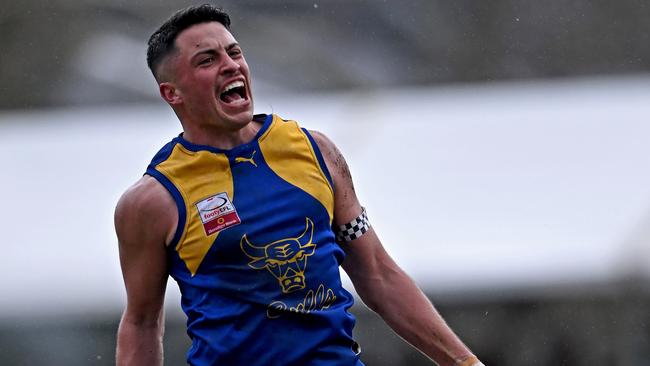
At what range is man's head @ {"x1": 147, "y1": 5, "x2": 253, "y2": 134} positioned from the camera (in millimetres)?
3693

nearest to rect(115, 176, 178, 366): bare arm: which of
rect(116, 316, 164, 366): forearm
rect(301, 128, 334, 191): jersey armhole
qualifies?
rect(116, 316, 164, 366): forearm

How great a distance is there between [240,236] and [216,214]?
9 cm

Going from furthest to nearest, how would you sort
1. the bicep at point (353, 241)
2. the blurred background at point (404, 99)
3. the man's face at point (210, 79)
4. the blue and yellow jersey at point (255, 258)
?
the blurred background at point (404, 99), the bicep at point (353, 241), the man's face at point (210, 79), the blue and yellow jersey at point (255, 258)

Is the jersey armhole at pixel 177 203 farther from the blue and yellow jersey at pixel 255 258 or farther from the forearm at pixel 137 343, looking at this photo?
the forearm at pixel 137 343

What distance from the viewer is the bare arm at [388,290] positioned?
12.4ft

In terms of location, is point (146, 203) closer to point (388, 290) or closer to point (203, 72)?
point (203, 72)

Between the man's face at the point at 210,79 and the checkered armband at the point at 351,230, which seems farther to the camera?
the checkered armband at the point at 351,230

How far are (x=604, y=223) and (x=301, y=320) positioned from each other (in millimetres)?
6340

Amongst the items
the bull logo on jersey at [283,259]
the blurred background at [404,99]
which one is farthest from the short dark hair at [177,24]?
the blurred background at [404,99]

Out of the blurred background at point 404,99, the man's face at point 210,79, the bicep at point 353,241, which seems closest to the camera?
the man's face at point 210,79

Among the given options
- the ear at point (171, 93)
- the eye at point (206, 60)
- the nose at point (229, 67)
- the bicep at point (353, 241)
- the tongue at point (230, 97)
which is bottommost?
the bicep at point (353, 241)

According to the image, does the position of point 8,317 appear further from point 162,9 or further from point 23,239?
point 162,9

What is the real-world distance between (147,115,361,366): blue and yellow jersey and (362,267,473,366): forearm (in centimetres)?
16

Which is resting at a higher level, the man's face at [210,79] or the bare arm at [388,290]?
the man's face at [210,79]
